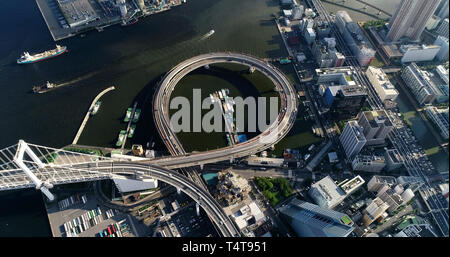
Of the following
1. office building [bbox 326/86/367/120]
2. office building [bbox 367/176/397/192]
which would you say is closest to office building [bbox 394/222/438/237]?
office building [bbox 367/176/397/192]

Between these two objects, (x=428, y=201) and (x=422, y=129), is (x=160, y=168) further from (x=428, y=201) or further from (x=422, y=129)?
(x=422, y=129)

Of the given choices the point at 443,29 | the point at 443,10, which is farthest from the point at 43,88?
the point at 443,10

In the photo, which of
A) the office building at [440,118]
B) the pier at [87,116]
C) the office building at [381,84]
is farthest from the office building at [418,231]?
the pier at [87,116]

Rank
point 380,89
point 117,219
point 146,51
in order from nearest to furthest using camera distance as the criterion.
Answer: point 117,219 → point 380,89 → point 146,51

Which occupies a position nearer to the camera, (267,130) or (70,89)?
(267,130)

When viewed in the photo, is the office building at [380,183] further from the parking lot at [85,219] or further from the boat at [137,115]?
the boat at [137,115]

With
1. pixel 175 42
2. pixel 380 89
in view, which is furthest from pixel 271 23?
pixel 380 89
